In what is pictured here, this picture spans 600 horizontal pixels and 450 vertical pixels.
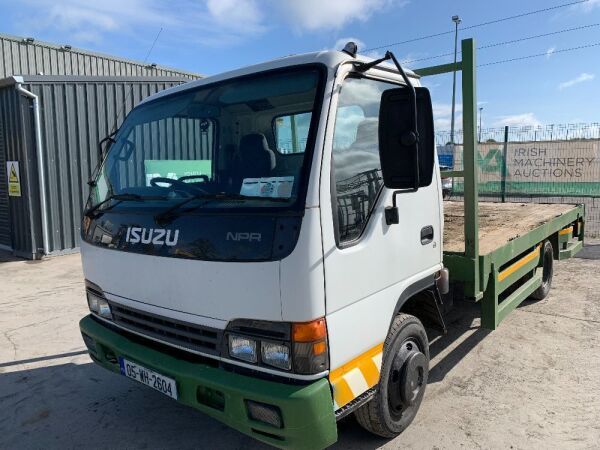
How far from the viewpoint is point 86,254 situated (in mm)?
3170

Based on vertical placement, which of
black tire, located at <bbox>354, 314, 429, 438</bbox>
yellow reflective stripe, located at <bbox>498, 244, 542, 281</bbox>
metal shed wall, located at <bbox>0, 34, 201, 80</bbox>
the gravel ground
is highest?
metal shed wall, located at <bbox>0, 34, 201, 80</bbox>

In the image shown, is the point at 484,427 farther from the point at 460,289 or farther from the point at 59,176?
the point at 59,176

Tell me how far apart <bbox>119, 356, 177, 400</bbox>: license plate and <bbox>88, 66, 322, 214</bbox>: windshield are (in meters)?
0.92

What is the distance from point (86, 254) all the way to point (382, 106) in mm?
2175

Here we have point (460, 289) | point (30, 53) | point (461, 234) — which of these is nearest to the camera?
point (460, 289)

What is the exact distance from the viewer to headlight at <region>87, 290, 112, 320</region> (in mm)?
3062

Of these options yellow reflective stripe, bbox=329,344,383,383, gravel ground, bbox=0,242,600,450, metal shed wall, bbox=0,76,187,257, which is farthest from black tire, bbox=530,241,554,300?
metal shed wall, bbox=0,76,187,257

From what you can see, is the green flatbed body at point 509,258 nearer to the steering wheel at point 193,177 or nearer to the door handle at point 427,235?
the door handle at point 427,235

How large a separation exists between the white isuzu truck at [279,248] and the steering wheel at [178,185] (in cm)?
1

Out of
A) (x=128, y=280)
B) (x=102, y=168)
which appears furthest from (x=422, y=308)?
(x=102, y=168)

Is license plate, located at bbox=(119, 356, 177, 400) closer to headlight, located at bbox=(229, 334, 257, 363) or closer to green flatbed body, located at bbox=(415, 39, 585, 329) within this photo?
headlight, located at bbox=(229, 334, 257, 363)

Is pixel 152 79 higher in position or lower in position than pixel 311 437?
higher

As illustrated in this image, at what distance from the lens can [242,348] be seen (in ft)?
7.56

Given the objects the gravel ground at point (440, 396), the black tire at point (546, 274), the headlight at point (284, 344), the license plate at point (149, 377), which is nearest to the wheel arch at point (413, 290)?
the headlight at point (284, 344)
